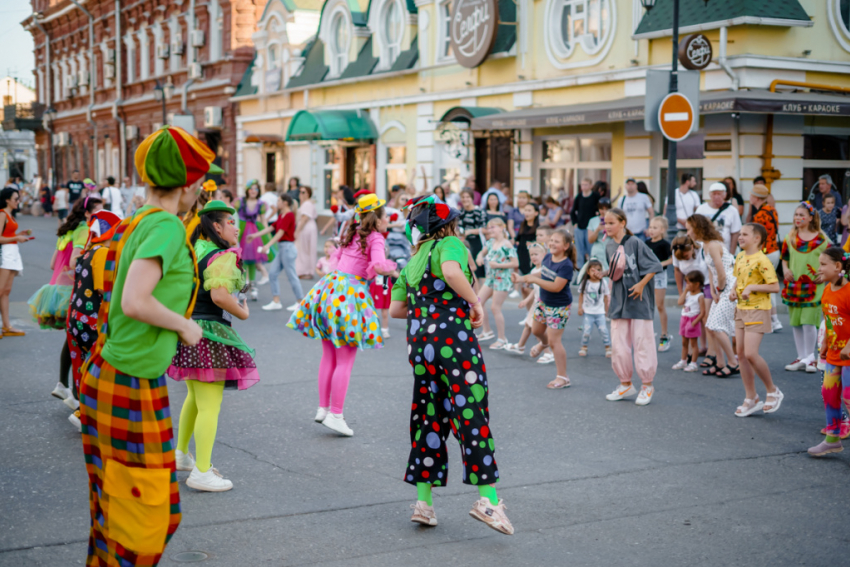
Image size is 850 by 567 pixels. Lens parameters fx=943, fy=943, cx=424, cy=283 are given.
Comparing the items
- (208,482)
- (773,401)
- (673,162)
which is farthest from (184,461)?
(673,162)

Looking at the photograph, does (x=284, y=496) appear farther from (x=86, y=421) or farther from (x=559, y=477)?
(x=86, y=421)

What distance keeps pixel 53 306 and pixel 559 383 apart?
4320 mm

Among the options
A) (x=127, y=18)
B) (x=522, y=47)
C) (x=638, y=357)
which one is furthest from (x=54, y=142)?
(x=638, y=357)

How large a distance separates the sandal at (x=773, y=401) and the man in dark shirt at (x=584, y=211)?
889 centimetres

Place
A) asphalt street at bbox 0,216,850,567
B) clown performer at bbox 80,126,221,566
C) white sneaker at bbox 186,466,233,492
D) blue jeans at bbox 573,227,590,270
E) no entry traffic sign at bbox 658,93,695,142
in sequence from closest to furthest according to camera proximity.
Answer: clown performer at bbox 80,126,221,566 → asphalt street at bbox 0,216,850,567 → white sneaker at bbox 186,466,233,492 → no entry traffic sign at bbox 658,93,695,142 → blue jeans at bbox 573,227,590,270

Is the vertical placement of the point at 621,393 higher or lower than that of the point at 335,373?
lower

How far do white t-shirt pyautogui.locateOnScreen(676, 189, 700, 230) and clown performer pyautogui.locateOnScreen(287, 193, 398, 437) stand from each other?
29.4ft

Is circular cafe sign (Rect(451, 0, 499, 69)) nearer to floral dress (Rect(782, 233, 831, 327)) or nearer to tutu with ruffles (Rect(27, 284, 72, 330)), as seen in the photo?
floral dress (Rect(782, 233, 831, 327))

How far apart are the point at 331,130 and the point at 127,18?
23174 millimetres

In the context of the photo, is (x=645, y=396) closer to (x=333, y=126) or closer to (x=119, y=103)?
(x=333, y=126)

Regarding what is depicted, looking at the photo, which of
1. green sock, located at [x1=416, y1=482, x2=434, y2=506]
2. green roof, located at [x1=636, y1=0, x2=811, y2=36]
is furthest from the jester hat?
green roof, located at [x1=636, y1=0, x2=811, y2=36]

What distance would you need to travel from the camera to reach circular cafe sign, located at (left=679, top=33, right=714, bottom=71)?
15578 mm

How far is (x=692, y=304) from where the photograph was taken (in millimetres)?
9391

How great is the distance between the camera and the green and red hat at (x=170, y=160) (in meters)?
3.41
